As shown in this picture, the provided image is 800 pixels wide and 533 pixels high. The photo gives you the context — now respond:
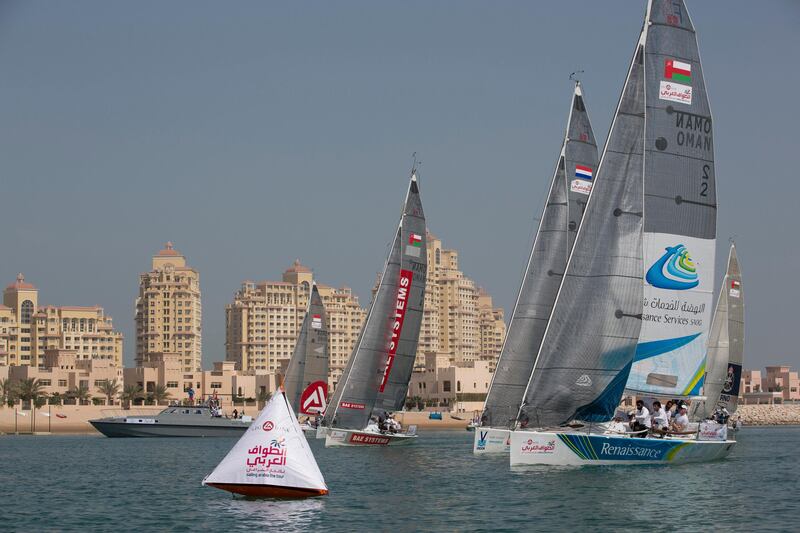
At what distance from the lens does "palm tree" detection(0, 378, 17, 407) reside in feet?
484

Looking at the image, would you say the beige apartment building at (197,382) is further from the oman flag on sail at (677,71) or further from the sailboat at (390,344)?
the oman flag on sail at (677,71)

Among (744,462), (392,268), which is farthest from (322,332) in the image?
(744,462)

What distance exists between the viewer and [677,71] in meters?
38.7

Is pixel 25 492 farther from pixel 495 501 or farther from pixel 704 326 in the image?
pixel 704 326

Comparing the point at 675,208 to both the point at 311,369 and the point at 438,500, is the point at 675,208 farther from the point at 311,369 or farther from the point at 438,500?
the point at 311,369

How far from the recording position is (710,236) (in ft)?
130

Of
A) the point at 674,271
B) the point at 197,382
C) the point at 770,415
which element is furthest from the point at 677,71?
the point at 197,382

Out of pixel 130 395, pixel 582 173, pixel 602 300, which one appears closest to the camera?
pixel 602 300

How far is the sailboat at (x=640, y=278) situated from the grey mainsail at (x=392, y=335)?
2188 centimetres

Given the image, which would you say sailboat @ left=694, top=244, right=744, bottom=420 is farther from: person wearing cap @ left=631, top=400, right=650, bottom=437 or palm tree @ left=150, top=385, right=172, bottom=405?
palm tree @ left=150, top=385, right=172, bottom=405

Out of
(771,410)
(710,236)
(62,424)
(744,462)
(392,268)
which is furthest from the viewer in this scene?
(771,410)

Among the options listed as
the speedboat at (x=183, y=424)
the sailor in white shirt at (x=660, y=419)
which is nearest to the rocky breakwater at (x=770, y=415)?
the speedboat at (x=183, y=424)

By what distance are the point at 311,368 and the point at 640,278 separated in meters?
49.4

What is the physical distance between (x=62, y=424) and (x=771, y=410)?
96591 millimetres
